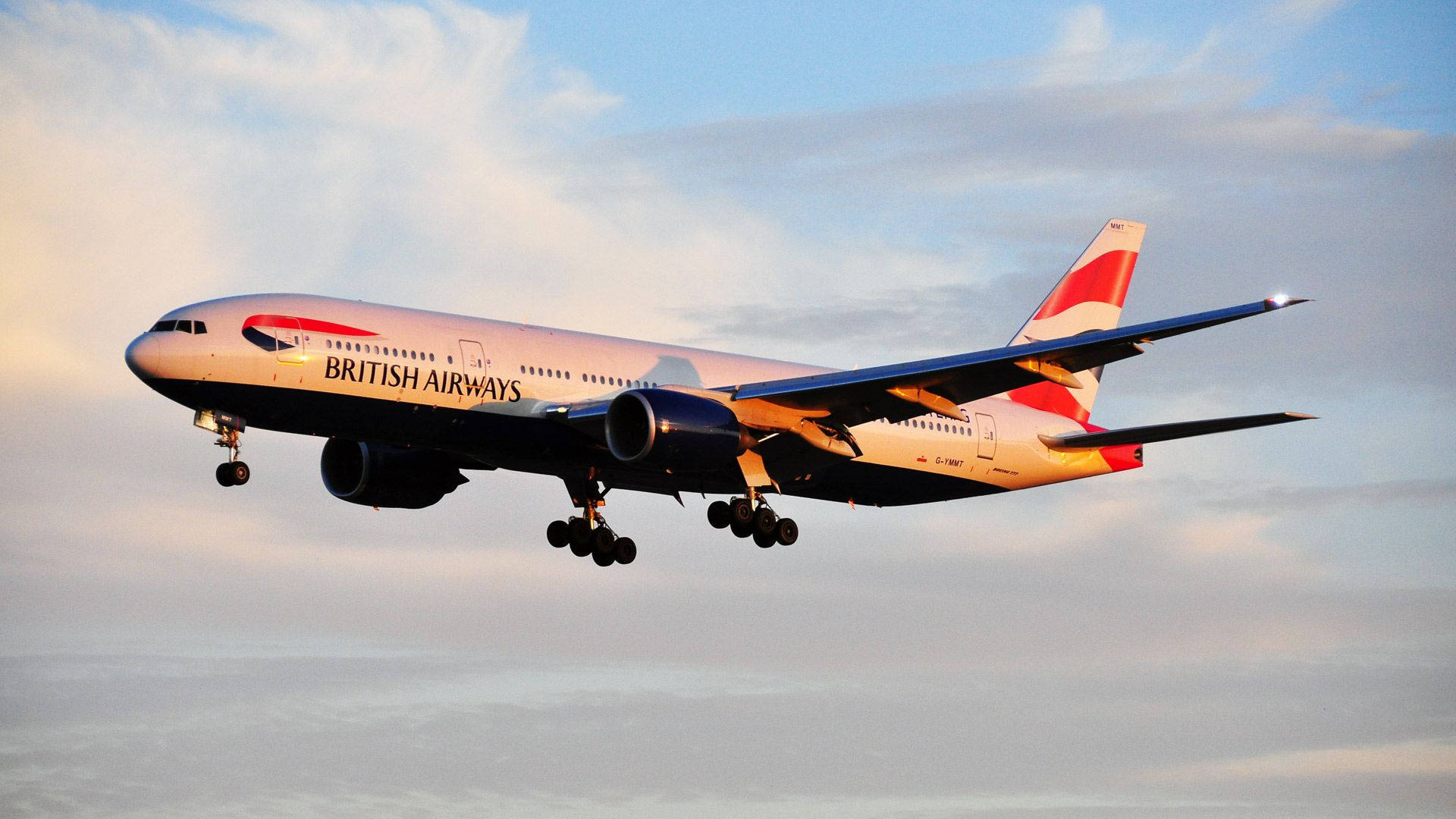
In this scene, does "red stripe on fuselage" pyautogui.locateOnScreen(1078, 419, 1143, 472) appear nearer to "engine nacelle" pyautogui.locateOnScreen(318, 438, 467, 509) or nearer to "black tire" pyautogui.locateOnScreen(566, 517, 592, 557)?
"black tire" pyautogui.locateOnScreen(566, 517, 592, 557)

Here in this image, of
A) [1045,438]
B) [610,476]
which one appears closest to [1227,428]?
[1045,438]

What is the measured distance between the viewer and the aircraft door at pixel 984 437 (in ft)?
159

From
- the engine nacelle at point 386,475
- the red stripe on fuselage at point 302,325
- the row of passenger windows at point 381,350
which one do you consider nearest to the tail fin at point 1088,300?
the engine nacelle at point 386,475

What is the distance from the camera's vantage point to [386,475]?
47250 millimetres

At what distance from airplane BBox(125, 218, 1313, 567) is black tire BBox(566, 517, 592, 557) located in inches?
1.8

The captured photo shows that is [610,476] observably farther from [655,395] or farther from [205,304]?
[205,304]

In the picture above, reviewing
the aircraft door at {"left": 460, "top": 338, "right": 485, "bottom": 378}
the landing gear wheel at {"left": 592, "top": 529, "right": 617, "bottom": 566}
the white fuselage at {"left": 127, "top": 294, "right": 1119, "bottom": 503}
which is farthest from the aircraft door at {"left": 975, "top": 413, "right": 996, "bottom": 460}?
the aircraft door at {"left": 460, "top": 338, "right": 485, "bottom": 378}

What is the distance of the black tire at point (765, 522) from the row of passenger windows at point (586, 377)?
4162mm

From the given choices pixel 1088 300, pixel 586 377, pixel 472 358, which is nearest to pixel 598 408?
pixel 586 377

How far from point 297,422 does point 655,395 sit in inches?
318

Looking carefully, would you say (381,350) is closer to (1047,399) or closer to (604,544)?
(604,544)

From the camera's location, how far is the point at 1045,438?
163 ft

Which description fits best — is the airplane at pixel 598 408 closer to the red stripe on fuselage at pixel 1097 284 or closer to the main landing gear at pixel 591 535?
the main landing gear at pixel 591 535

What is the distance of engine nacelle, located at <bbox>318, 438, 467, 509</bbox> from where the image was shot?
1858 inches
